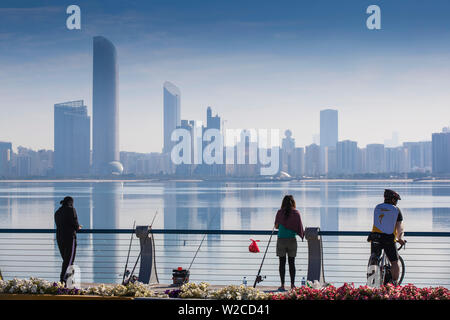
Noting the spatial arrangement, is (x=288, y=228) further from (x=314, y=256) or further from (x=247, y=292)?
(x=247, y=292)

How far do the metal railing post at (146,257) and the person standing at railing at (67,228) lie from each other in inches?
46.9

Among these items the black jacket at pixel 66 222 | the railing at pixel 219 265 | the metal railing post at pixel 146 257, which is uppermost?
the black jacket at pixel 66 222

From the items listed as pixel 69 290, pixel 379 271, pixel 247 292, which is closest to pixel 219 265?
pixel 379 271

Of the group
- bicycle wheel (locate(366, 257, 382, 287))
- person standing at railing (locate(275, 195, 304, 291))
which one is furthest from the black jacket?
bicycle wheel (locate(366, 257, 382, 287))

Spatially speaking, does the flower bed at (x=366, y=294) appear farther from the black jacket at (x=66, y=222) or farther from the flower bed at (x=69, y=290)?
the black jacket at (x=66, y=222)

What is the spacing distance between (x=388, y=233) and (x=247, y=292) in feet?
8.72

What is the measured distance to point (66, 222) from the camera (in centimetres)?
903

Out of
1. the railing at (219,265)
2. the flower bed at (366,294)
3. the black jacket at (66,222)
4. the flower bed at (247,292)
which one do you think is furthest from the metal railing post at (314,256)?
the railing at (219,265)

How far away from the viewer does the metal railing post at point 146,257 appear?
9.74m

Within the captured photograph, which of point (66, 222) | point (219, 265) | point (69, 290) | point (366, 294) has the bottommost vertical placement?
point (219, 265)
